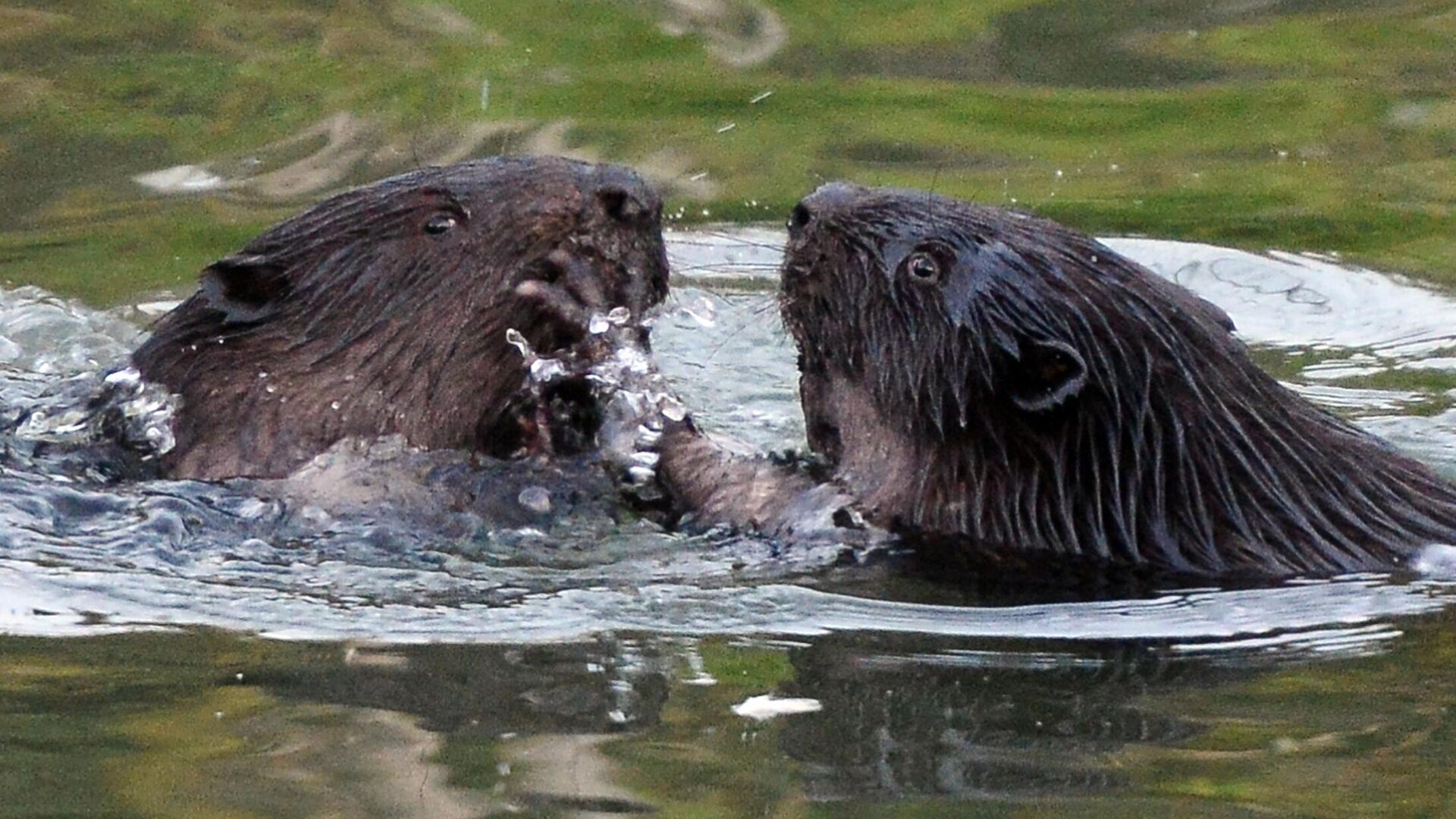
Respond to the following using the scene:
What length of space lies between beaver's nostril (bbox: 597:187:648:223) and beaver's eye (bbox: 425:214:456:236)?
413mm

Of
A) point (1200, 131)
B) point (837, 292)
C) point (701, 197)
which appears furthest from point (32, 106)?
point (837, 292)

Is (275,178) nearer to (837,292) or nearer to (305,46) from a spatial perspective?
(305,46)

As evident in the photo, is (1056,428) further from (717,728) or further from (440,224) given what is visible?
(440,224)

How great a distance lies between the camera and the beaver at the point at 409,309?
6465 millimetres

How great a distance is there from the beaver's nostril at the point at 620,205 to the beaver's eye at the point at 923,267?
0.79 m

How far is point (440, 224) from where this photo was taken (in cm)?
650

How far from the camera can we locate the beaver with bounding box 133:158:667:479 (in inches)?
255

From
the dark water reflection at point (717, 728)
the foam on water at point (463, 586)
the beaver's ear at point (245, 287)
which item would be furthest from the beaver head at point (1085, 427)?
the beaver's ear at point (245, 287)

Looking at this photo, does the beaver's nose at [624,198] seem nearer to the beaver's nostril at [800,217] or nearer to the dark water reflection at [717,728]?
the beaver's nostril at [800,217]

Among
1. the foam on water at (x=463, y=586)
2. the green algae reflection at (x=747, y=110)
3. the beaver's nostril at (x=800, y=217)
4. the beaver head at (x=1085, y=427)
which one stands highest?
the green algae reflection at (x=747, y=110)

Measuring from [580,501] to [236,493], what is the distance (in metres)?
0.91

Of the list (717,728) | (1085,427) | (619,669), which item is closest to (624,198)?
(1085,427)

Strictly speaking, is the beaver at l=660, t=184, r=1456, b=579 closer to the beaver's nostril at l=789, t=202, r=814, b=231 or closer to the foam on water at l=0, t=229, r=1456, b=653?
the beaver's nostril at l=789, t=202, r=814, b=231

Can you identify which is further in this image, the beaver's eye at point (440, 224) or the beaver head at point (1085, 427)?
the beaver's eye at point (440, 224)
